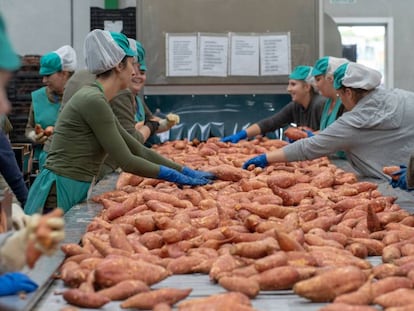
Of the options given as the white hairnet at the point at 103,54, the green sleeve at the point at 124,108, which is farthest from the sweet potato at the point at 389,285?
the green sleeve at the point at 124,108

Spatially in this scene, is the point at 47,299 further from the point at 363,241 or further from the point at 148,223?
the point at 363,241

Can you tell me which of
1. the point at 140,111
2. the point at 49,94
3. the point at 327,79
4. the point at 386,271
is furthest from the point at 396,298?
the point at 49,94

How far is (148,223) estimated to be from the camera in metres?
2.39

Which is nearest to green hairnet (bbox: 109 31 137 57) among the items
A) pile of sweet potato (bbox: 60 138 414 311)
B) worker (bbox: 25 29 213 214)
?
worker (bbox: 25 29 213 214)

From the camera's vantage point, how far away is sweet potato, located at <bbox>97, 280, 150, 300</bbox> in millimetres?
1730

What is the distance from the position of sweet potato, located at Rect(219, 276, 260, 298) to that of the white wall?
8683 millimetres

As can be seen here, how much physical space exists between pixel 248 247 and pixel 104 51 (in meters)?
1.54

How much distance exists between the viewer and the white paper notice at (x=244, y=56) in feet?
20.5

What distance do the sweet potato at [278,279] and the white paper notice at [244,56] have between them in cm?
456

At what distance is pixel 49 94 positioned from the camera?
540 centimetres

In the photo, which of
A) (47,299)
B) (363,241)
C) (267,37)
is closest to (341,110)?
(267,37)

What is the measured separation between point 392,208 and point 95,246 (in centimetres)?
119

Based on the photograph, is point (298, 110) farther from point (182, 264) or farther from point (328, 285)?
point (328, 285)

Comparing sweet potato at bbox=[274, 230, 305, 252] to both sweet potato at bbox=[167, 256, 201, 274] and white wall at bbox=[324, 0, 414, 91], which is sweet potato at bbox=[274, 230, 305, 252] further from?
white wall at bbox=[324, 0, 414, 91]
